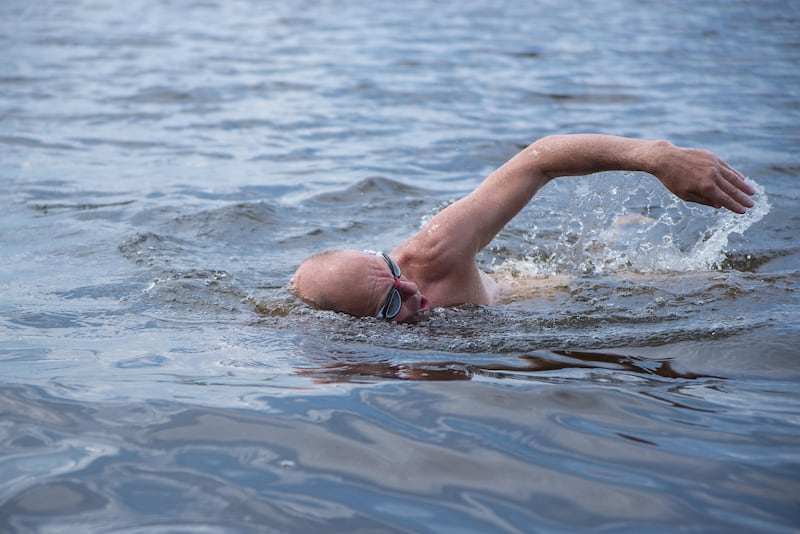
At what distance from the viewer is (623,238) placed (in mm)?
6031

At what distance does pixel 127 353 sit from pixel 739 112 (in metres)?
7.97

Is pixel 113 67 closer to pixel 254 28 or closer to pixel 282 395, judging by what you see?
pixel 254 28

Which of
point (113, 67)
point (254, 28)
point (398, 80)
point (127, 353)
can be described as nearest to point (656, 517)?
point (127, 353)

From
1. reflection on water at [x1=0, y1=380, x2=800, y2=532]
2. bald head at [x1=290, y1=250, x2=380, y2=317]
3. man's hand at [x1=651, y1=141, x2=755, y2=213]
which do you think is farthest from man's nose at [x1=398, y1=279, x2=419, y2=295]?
man's hand at [x1=651, y1=141, x2=755, y2=213]

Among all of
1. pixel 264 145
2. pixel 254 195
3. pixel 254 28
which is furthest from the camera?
pixel 254 28

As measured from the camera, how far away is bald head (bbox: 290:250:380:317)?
4.34m

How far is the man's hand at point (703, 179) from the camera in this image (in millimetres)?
3832

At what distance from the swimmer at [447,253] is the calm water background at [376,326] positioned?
0.38 feet

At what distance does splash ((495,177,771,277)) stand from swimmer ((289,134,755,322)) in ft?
3.66

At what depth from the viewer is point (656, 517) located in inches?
99.7

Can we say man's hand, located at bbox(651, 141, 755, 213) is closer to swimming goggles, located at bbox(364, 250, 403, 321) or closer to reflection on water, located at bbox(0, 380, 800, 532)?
reflection on water, located at bbox(0, 380, 800, 532)

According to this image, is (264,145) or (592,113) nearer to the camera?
(264,145)

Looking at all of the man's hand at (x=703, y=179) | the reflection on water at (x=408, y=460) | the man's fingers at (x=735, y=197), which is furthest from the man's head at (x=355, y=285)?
the man's fingers at (x=735, y=197)

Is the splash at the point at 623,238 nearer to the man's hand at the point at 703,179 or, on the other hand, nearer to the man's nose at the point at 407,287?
the man's nose at the point at 407,287
